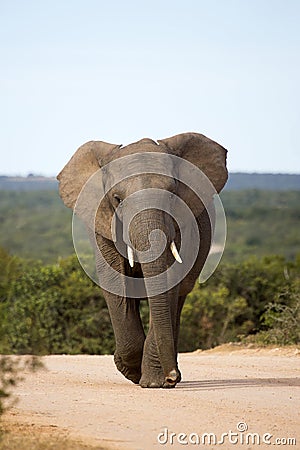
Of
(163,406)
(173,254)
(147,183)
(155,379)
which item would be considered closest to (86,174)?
(147,183)

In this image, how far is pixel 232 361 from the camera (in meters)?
16.3

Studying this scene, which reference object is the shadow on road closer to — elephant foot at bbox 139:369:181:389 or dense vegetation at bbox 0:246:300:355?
elephant foot at bbox 139:369:181:389

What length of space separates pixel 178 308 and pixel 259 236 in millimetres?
78076

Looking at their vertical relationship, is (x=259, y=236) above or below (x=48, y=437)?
below

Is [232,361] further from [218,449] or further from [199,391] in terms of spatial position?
[218,449]

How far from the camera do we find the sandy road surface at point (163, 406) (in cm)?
889

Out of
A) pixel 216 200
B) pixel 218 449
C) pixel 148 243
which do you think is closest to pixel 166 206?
pixel 148 243

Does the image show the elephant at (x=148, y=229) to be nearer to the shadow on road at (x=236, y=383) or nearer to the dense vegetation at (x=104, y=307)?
the shadow on road at (x=236, y=383)

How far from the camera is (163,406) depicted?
10117mm
